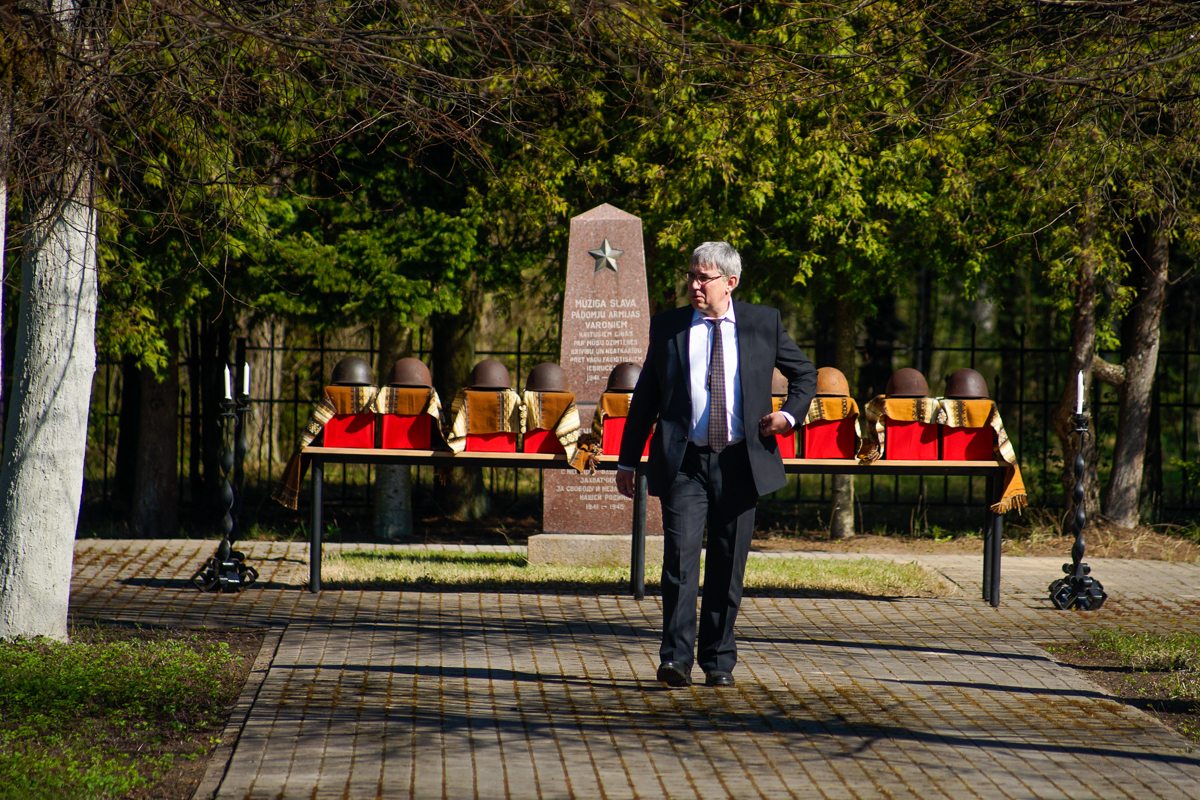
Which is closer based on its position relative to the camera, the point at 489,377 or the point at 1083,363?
the point at 489,377

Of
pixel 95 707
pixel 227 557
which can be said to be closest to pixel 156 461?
pixel 227 557

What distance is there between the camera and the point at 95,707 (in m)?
4.60

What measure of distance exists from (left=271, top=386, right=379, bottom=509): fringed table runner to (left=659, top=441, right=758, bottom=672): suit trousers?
3008 mm

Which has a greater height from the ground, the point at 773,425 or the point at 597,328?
the point at 597,328

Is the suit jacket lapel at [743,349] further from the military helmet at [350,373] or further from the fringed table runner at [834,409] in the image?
the military helmet at [350,373]

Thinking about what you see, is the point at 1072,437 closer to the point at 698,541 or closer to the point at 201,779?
the point at 698,541

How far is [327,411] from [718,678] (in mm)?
3446

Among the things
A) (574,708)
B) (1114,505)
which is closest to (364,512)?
(1114,505)

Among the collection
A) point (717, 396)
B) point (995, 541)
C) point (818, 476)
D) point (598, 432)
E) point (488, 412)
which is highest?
point (717, 396)

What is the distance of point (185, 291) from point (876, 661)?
6940 millimetres

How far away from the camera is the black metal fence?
11.8m

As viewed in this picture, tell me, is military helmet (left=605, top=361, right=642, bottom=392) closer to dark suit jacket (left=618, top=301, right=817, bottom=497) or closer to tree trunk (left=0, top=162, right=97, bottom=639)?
dark suit jacket (left=618, top=301, right=817, bottom=497)

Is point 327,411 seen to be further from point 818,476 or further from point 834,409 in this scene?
point 818,476

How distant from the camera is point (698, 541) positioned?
191 inches
